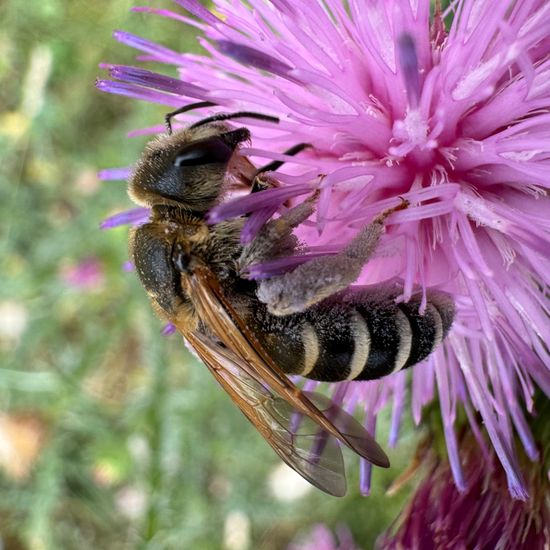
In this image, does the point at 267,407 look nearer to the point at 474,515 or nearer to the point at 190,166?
the point at 190,166

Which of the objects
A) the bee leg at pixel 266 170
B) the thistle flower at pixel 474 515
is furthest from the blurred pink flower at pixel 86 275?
the bee leg at pixel 266 170

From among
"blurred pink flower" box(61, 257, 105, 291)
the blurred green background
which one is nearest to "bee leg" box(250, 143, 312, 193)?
the blurred green background

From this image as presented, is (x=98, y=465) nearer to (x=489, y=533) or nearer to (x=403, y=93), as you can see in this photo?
(x=489, y=533)

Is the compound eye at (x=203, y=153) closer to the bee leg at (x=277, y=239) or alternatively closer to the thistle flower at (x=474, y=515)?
the bee leg at (x=277, y=239)

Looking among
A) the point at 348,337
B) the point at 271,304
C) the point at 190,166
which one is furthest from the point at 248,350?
the point at 190,166

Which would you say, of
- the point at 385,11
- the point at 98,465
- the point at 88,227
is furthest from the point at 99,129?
the point at 385,11

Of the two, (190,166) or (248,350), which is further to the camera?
(190,166)

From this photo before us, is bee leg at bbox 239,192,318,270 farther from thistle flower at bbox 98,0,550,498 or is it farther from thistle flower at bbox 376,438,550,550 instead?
thistle flower at bbox 376,438,550,550
